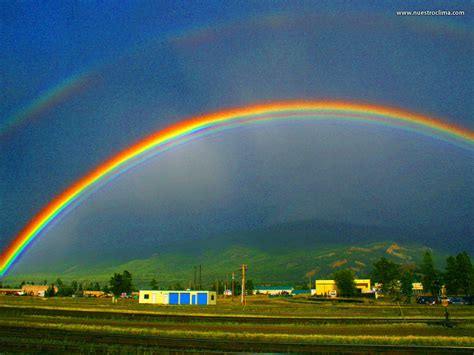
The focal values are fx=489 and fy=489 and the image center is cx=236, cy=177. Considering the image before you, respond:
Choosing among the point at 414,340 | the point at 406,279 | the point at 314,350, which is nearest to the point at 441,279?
the point at 406,279

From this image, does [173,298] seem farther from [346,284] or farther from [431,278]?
[431,278]

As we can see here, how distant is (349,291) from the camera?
480 ft

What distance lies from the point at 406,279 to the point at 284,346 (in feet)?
371

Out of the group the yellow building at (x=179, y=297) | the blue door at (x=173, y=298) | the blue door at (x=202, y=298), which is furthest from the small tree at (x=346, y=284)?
the blue door at (x=173, y=298)

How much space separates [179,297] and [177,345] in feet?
298

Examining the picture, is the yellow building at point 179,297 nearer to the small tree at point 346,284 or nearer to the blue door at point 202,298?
the blue door at point 202,298

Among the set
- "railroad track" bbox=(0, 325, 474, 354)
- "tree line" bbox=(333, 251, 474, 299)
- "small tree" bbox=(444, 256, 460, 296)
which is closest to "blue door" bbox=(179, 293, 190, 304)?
"tree line" bbox=(333, 251, 474, 299)

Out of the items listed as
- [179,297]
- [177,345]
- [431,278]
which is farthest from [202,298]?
[177,345]

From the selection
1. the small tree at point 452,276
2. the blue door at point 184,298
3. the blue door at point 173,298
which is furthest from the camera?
the small tree at point 452,276

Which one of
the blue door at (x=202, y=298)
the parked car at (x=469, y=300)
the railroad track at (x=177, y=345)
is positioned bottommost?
the parked car at (x=469, y=300)

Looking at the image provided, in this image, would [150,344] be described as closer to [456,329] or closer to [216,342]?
[216,342]

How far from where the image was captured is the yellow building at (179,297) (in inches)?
4363

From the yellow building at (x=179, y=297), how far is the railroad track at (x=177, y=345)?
263 feet

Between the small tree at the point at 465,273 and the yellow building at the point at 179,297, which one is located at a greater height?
the small tree at the point at 465,273
